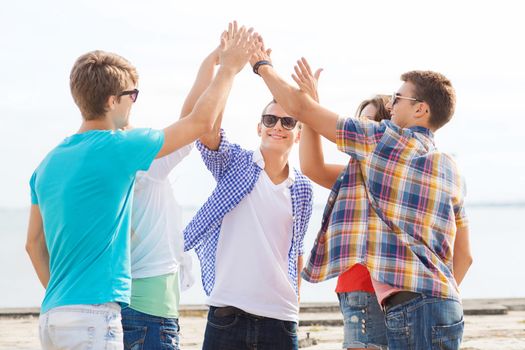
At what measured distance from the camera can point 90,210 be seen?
156 inches

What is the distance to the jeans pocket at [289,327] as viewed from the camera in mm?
5062

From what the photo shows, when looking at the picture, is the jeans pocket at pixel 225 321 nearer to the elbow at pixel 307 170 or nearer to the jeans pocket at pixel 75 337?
the elbow at pixel 307 170

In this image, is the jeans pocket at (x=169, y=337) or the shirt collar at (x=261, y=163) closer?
the jeans pocket at (x=169, y=337)

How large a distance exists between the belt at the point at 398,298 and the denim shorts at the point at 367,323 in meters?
0.55

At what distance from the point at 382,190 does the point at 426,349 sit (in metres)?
0.74

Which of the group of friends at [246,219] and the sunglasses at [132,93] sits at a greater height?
the sunglasses at [132,93]

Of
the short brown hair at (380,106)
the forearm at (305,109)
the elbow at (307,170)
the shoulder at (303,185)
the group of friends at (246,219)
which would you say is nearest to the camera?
the group of friends at (246,219)

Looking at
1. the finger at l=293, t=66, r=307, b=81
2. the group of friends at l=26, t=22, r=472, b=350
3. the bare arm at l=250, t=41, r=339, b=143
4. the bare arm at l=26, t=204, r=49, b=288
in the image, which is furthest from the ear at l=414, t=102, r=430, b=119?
the bare arm at l=26, t=204, r=49, b=288

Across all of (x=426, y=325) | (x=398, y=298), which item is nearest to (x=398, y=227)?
(x=398, y=298)

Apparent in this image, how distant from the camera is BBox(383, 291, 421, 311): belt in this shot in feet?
14.6

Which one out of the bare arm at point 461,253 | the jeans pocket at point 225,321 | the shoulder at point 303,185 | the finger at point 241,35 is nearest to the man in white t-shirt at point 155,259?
the jeans pocket at point 225,321

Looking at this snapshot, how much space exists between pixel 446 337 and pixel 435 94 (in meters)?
1.17

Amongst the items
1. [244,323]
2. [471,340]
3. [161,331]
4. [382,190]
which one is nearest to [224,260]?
[244,323]

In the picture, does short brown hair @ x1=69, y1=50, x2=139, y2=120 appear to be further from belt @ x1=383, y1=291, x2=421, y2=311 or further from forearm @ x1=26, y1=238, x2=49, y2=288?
belt @ x1=383, y1=291, x2=421, y2=311
